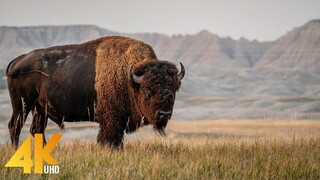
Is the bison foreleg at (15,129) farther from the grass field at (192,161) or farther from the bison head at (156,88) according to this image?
the bison head at (156,88)

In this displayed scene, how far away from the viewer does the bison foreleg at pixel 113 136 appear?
1023cm

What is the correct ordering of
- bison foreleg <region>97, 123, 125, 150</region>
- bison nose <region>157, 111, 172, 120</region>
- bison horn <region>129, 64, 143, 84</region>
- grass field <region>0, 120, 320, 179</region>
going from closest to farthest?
grass field <region>0, 120, 320, 179</region> < bison nose <region>157, 111, 172, 120</region> < bison horn <region>129, 64, 143, 84</region> < bison foreleg <region>97, 123, 125, 150</region>

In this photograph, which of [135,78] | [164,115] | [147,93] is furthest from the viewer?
[135,78]

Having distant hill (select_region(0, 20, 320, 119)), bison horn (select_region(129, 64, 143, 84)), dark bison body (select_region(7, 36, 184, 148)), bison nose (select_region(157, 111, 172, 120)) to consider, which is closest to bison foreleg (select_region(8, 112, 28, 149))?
dark bison body (select_region(7, 36, 184, 148))

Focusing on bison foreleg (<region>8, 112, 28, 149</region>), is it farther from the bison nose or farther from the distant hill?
the distant hill

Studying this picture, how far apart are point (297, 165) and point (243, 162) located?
80 cm

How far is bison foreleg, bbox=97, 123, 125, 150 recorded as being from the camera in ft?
33.6

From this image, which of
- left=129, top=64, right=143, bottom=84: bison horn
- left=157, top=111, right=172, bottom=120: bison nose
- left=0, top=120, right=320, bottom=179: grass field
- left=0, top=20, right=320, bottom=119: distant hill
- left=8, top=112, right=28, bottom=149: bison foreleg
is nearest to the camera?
left=0, top=120, right=320, bottom=179: grass field

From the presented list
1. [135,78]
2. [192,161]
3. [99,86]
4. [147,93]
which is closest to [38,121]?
[99,86]

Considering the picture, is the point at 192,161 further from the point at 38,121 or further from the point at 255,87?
the point at 255,87

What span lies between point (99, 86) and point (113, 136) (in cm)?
100

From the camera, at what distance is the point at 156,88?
927 cm

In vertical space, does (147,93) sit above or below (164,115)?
above

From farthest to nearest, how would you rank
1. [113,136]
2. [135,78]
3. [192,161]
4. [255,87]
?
1. [255,87]
2. [113,136]
3. [135,78]
4. [192,161]
